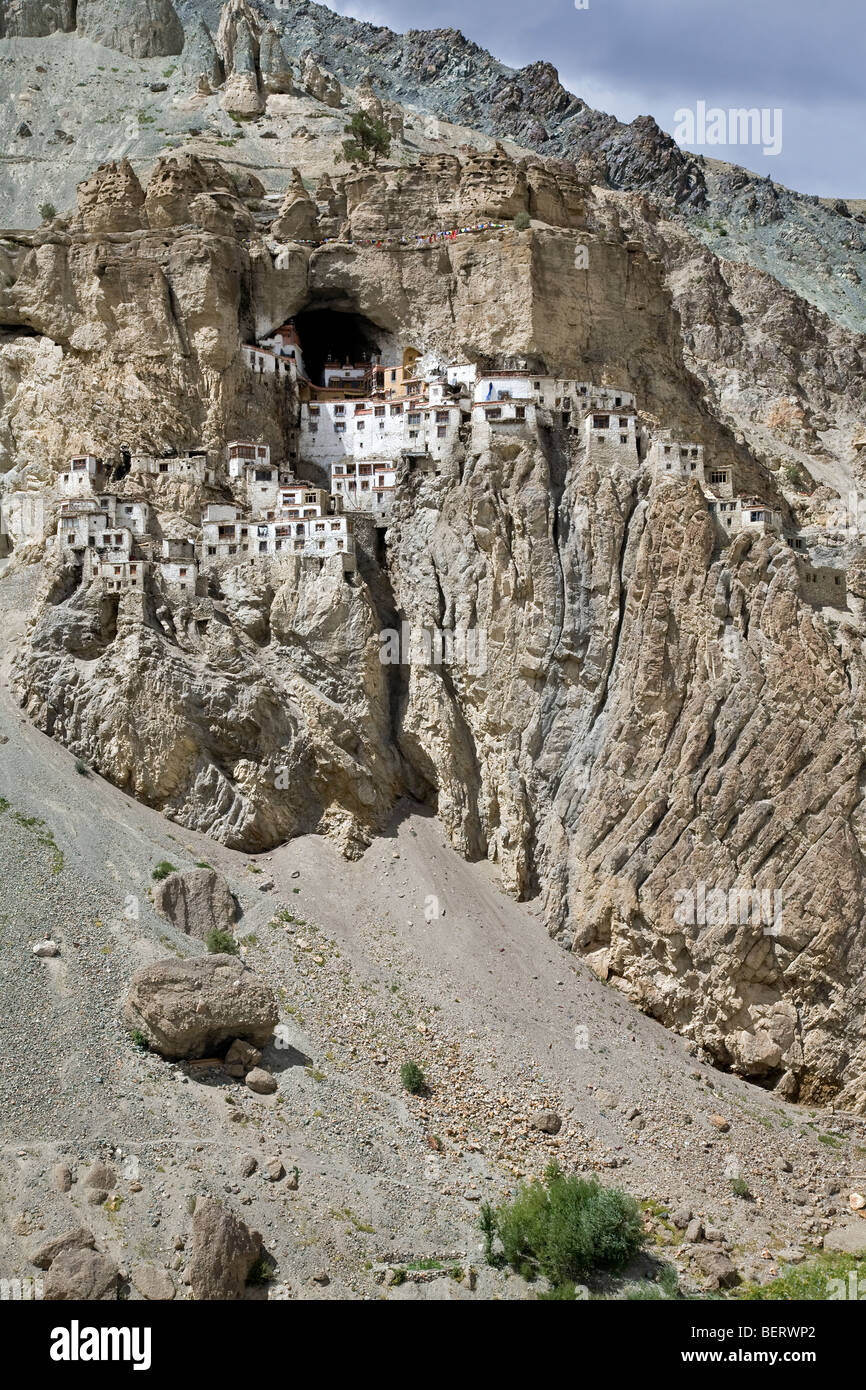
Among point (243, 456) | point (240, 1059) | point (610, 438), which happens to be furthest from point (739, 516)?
point (240, 1059)

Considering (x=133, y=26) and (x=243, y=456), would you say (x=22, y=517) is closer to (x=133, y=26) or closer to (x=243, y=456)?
(x=243, y=456)

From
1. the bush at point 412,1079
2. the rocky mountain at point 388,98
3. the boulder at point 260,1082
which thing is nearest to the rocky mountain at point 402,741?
the boulder at point 260,1082

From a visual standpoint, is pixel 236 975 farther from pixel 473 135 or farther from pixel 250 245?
pixel 473 135

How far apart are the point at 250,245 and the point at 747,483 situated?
1012 inches

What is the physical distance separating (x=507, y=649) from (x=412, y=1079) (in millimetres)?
17947

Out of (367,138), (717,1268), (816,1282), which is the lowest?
(816,1282)

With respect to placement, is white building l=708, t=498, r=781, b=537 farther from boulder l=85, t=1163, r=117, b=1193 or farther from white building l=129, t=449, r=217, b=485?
boulder l=85, t=1163, r=117, b=1193

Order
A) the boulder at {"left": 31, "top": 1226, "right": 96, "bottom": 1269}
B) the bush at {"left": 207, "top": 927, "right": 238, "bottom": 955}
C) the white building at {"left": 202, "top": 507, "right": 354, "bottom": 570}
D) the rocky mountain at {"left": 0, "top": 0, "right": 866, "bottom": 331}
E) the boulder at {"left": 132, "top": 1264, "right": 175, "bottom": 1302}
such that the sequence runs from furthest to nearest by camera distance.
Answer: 1. the rocky mountain at {"left": 0, "top": 0, "right": 866, "bottom": 331}
2. the white building at {"left": 202, "top": 507, "right": 354, "bottom": 570}
3. the bush at {"left": 207, "top": 927, "right": 238, "bottom": 955}
4. the boulder at {"left": 132, "top": 1264, "right": 175, "bottom": 1302}
5. the boulder at {"left": 31, "top": 1226, "right": 96, "bottom": 1269}

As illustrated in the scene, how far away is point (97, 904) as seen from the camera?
1810 inches

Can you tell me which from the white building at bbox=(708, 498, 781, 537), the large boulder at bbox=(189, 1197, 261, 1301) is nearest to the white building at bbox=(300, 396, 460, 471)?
the white building at bbox=(708, 498, 781, 537)

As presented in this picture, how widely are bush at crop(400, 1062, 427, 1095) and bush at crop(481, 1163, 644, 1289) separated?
5014mm

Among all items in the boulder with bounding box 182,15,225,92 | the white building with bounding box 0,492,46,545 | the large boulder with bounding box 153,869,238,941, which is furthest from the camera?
the boulder with bounding box 182,15,225,92

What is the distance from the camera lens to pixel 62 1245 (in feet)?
112

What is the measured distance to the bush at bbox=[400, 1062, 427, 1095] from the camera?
43625 mm
